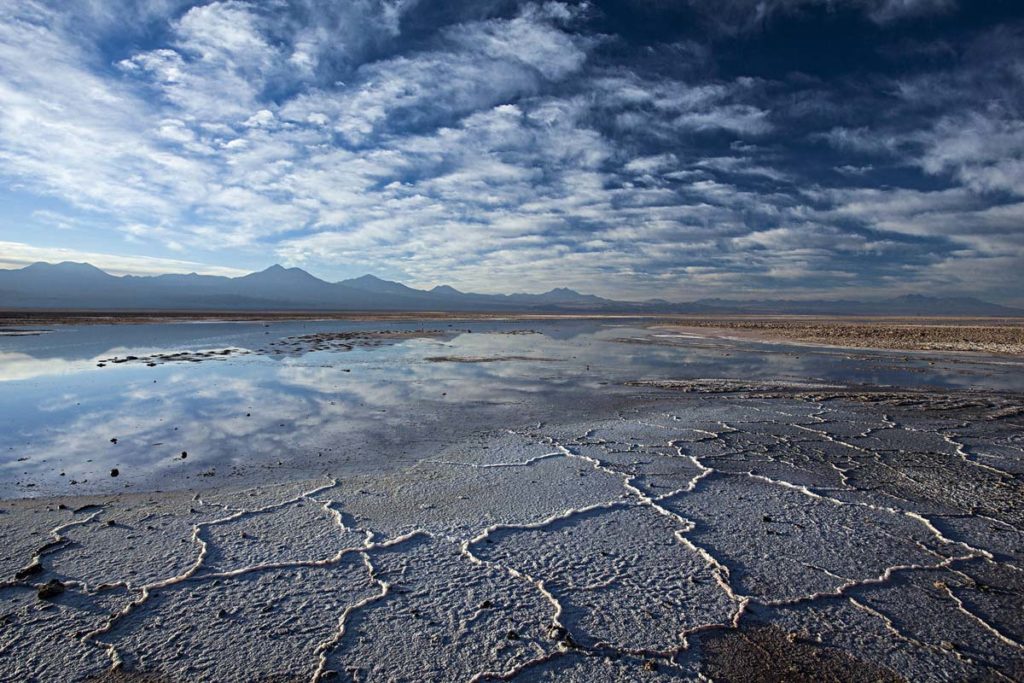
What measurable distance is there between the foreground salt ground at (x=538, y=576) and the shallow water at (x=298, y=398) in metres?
1.08

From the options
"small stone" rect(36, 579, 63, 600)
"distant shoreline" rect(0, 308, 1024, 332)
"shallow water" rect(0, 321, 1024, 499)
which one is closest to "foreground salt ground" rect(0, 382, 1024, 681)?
"small stone" rect(36, 579, 63, 600)

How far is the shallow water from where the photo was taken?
6.68m

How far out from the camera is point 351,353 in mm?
20859

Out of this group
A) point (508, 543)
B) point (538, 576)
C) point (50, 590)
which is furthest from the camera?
point (508, 543)

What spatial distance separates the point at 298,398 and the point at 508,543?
7727 mm

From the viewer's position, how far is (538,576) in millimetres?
4055

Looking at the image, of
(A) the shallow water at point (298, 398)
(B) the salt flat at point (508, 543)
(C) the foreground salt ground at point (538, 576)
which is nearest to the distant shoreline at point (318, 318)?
(A) the shallow water at point (298, 398)

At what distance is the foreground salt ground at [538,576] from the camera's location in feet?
10.3

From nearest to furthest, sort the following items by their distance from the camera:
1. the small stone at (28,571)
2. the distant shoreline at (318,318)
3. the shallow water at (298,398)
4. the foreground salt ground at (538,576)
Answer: the foreground salt ground at (538,576) → the small stone at (28,571) → the shallow water at (298,398) → the distant shoreline at (318,318)

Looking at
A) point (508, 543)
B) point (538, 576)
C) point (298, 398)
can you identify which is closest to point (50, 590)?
point (508, 543)

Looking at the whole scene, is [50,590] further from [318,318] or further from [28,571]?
[318,318]

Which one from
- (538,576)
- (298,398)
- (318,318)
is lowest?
(538,576)

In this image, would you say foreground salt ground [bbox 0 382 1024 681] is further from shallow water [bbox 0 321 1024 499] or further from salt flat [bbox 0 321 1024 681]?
shallow water [bbox 0 321 1024 499]

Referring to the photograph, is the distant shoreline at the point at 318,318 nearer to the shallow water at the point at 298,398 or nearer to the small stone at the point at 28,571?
the shallow water at the point at 298,398
